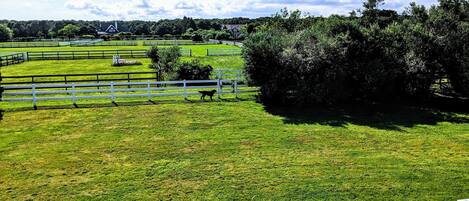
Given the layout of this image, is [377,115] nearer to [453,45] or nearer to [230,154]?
[453,45]

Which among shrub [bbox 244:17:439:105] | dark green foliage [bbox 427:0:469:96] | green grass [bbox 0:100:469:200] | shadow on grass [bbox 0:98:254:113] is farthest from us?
dark green foliage [bbox 427:0:469:96]

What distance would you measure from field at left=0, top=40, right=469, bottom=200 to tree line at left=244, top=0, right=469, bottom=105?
1.23 m

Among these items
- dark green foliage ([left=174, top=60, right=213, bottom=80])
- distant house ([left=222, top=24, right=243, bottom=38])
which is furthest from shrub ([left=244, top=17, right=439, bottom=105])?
distant house ([left=222, top=24, right=243, bottom=38])

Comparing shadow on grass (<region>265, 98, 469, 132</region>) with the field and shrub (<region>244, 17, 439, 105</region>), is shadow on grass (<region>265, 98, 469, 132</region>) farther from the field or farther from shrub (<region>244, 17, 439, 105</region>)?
shrub (<region>244, 17, 439, 105</region>)

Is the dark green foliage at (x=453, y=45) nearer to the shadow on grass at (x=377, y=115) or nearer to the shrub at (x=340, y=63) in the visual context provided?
the shrub at (x=340, y=63)

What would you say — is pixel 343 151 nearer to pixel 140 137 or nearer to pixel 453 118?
pixel 140 137

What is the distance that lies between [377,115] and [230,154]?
8648mm

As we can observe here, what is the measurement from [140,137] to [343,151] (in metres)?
6.46

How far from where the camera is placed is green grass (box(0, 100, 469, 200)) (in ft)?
32.4

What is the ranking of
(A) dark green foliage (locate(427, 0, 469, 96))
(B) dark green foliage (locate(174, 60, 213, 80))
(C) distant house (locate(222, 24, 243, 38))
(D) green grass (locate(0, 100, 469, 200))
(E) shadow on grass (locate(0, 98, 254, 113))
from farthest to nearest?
(C) distant house (locate(222, 24, 243, 38)) → (B) dark green foliage (locate(174, 60, 213, 80)) → (A) dark green foliage (locate(427, 0, 469, 96)) → (E) shadow on grass (locate(0, 98, 254, 113)) → (D) green grass (locate(0, 100, 469, 200))

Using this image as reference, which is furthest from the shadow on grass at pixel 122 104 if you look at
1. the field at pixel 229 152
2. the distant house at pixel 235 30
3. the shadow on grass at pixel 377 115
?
the distant house at pixel 235 30

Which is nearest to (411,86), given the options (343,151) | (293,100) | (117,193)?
(293,100)

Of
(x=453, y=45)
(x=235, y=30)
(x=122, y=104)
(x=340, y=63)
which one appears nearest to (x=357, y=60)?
(x=340, y=63)

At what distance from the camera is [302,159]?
1212 centimetres
